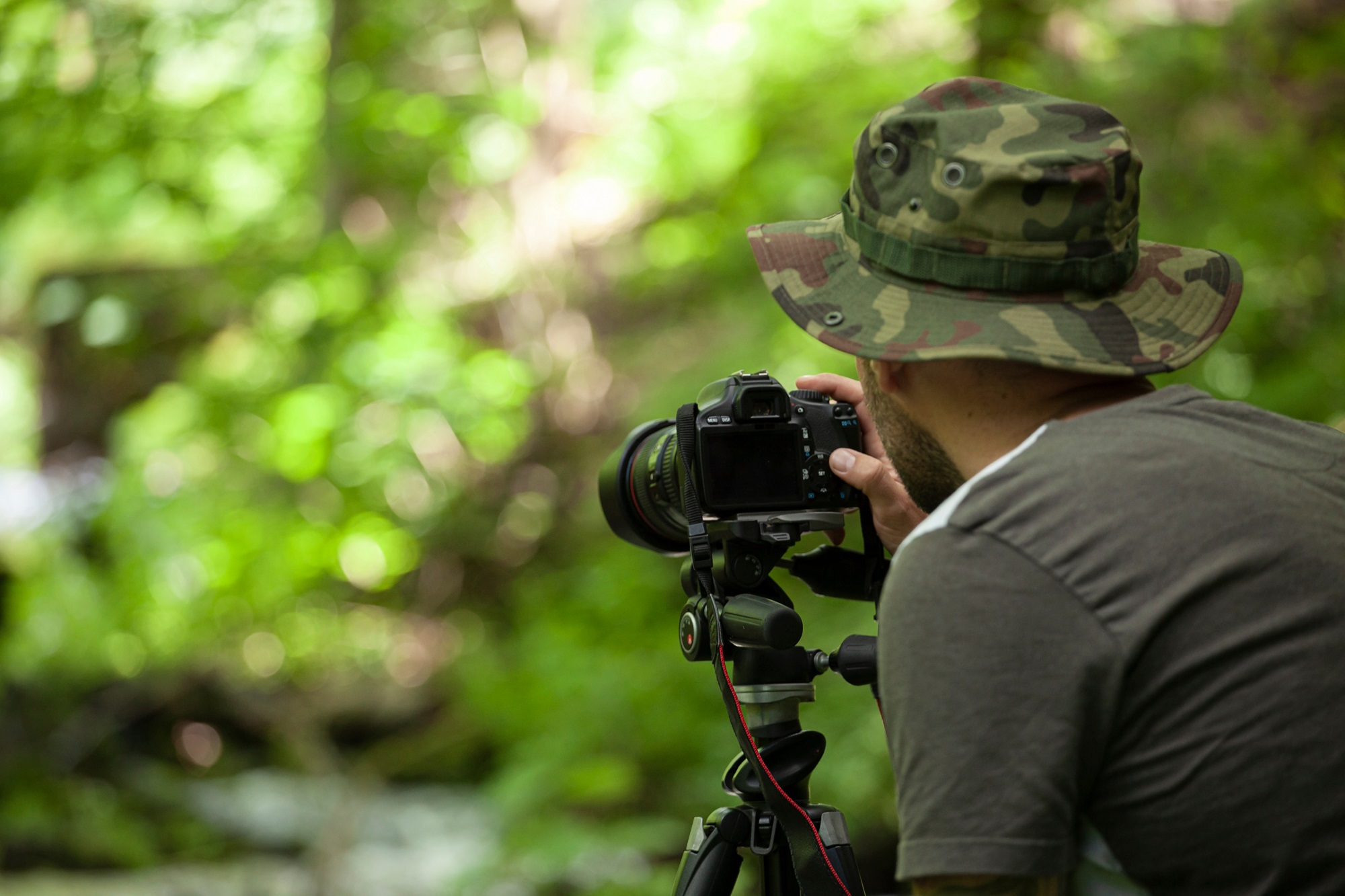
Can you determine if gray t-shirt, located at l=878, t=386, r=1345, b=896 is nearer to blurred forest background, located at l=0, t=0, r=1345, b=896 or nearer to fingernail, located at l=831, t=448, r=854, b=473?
fingernail, located at l=831, t=448, r=854, b=473

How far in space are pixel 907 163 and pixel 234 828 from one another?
4837 millimetres

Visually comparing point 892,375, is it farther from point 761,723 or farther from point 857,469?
point 761,723

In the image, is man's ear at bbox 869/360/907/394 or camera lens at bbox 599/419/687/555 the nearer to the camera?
man's ear at bbox 869/360/907/394

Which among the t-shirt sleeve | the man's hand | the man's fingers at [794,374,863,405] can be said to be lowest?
the man's hand

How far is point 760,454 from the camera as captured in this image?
1.49 m

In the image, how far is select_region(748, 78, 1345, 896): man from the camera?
0.83 metres

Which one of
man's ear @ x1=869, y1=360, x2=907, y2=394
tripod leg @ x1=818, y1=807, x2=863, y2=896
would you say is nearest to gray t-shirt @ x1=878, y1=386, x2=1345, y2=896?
man's ear @ x1=869, y1=360, x2=907, y2=394

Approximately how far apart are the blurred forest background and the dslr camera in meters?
1.59

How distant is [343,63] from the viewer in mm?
4980

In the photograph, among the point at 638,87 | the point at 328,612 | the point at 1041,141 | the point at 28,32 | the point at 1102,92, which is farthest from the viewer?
the point at 638,87

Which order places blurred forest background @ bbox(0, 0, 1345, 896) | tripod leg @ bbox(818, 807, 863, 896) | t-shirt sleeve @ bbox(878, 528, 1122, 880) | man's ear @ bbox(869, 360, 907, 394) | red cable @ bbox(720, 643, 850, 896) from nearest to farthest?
t-shirt sleeve @ bbox(878, 528, 1122, 880) < man's ear @ bbox(869, 360, 907, 394) < red cable @ bbox(720, 643, 850, 896) < tripod leg @ bbox(818, 807, 863, 896) < blurred forest background @ bbox(0, 0, 1345, 896)

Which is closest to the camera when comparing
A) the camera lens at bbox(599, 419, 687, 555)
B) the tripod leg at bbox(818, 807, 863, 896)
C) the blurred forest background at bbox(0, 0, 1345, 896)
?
the tripod leg at bbox(818, 807, 863, 896)

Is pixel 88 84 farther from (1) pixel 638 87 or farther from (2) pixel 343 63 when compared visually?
(1) pixel 638 87

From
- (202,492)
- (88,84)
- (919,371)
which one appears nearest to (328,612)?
(202,492)
